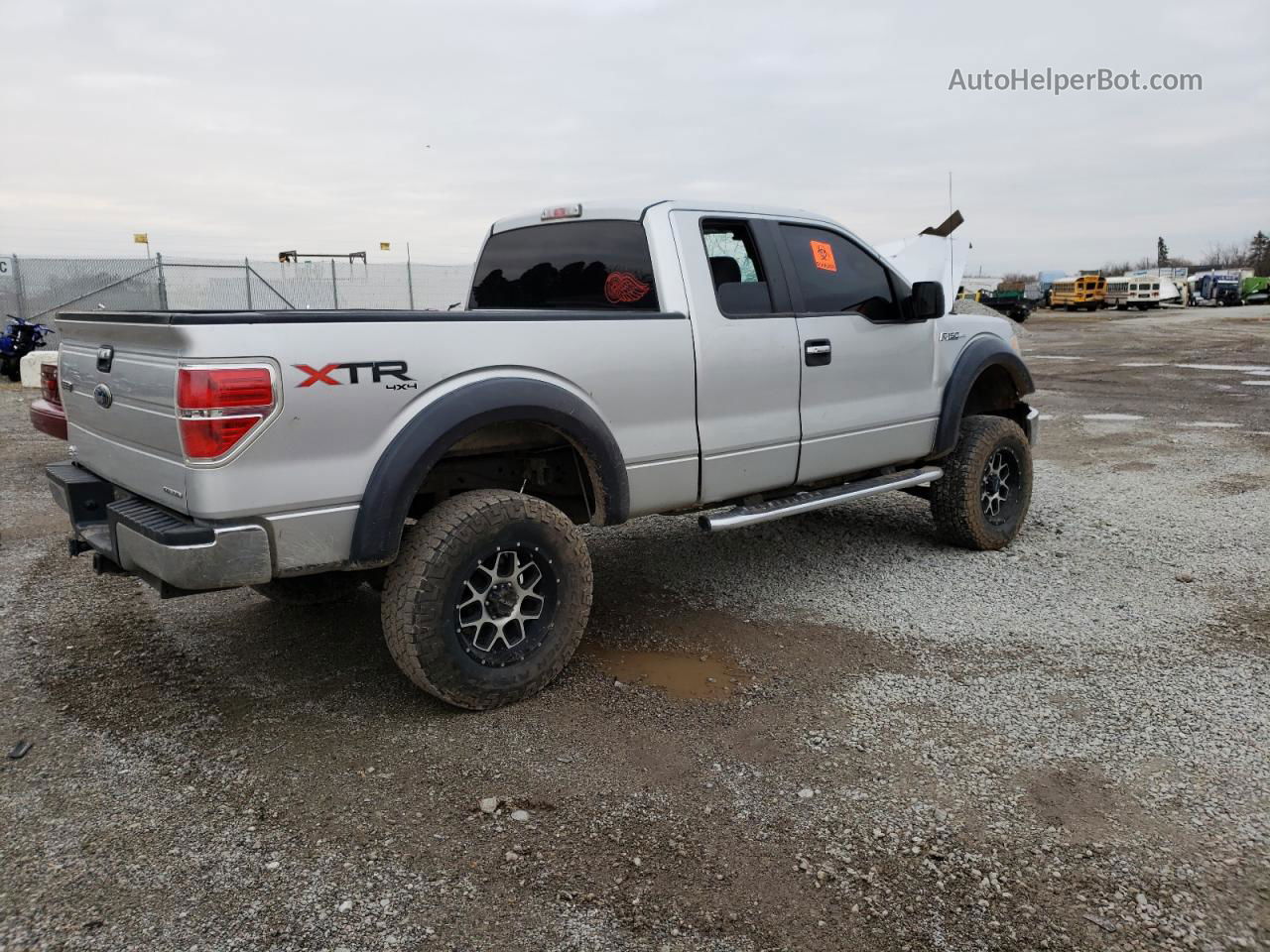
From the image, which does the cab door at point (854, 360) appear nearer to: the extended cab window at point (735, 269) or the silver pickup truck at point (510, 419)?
the silver pickup truck at point (510, 419)

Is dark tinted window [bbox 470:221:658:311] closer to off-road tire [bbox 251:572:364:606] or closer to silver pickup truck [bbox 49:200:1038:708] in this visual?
silver pickup truck [bbox 49:200:1038:708]

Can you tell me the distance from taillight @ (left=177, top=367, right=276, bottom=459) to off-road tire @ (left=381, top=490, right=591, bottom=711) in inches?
29.9

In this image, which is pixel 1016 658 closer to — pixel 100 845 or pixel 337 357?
pixel 337 357

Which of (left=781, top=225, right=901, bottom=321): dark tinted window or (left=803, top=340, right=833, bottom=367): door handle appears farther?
(left=781, top=225, right=901, bottom=321): dark tinted window

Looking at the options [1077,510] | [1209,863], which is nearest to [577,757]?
[1209,863]

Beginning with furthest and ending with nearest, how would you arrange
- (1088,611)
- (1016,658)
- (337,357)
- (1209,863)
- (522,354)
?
(1088,611) < (1016,658) < (522,354) < (337,357) < (1209,863)

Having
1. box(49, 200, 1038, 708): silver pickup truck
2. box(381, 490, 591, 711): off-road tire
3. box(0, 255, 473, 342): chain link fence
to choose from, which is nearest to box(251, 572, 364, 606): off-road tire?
box(49, 200, 1038, 708): silver pickup truck

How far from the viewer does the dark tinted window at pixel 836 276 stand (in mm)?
4848

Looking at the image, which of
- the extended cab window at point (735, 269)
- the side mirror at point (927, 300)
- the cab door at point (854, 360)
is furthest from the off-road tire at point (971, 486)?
the extended cab window at point (735, 269)

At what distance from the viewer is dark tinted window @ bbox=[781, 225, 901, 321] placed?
15.9ft

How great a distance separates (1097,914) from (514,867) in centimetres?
159

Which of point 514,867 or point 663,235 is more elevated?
point 663,235

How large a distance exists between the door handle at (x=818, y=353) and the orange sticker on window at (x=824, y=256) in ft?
1.47

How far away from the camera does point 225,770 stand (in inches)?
129
